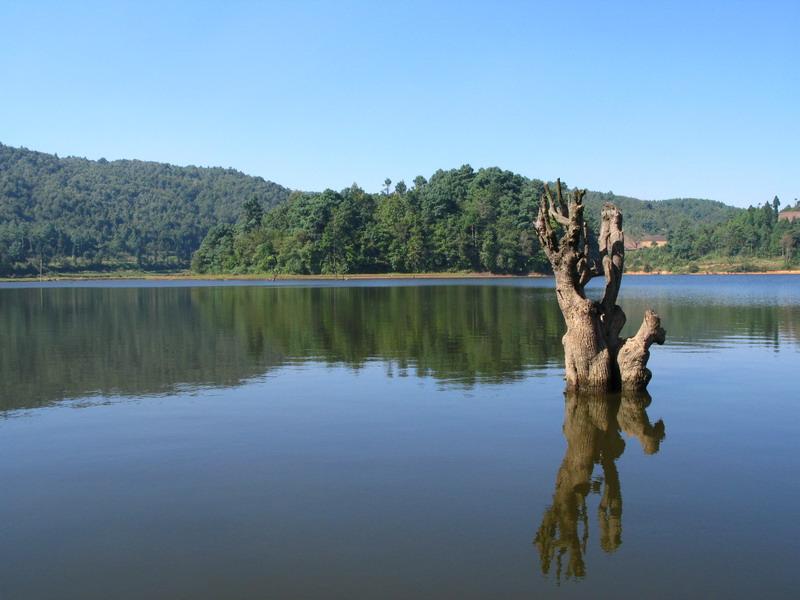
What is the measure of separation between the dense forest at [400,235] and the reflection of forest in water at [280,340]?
3374 inches

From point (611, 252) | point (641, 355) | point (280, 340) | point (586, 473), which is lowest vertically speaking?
point (586, 473)

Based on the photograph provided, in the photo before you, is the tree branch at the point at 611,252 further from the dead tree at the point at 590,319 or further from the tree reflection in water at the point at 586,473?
the tree reflection in water at the point at 586,473

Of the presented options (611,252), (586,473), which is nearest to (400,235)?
(611,252)

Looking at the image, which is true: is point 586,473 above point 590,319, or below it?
below

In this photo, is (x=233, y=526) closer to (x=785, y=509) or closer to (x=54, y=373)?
(x=785, y=509)

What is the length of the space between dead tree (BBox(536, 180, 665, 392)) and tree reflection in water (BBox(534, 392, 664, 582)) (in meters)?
0.52

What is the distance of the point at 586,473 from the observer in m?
10.9

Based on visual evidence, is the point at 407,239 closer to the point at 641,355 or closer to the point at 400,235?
the point at 400,235

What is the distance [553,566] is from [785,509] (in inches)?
144

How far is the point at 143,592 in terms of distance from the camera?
23.6 feet

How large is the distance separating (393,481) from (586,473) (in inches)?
114

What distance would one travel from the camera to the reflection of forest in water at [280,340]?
2070 centimetres

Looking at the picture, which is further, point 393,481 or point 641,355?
point 641,355

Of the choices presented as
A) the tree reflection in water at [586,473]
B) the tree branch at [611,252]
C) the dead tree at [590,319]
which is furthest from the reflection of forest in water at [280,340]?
the tree reflection in water at [586,473]
